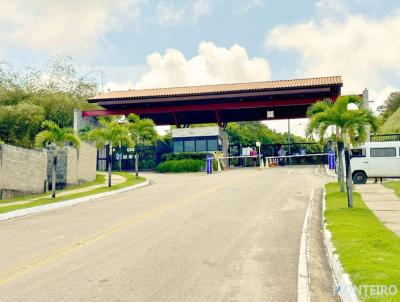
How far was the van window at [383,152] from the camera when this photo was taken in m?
24.8

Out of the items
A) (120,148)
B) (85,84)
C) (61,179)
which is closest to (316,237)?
(61,179)

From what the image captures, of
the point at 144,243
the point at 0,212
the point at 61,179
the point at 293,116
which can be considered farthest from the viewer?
the point at 293,116

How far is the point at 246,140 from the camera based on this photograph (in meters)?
84.8

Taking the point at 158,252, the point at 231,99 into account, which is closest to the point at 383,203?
the point at 158,252

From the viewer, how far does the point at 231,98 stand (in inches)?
1823

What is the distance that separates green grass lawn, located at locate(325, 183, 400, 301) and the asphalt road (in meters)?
0.99

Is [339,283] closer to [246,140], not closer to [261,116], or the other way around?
[261,116]

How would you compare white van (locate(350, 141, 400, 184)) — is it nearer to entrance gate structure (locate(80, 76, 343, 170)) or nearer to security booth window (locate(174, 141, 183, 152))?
entrance gate structure (locate(80, 76, 343, 170))

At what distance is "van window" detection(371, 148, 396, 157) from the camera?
24.8 m

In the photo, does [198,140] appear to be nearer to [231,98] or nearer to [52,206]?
[231,98]

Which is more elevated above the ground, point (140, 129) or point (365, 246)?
point (140, 129)

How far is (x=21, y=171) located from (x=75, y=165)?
5.98 meters

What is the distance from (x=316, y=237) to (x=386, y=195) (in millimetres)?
9501

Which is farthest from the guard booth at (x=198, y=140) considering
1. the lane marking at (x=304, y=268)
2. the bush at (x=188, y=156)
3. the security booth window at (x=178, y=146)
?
the lane marking at (x=304, y=268)
